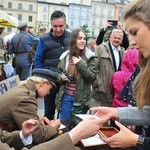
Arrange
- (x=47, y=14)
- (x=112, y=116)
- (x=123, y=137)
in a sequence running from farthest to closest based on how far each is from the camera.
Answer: (x=47, y=14), (x=112, y=116), (x=123, y=137)

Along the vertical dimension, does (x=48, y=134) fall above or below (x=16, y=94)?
below

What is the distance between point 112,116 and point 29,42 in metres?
5.90

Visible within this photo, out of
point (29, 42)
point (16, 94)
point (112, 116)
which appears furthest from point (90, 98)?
point (29, 42)

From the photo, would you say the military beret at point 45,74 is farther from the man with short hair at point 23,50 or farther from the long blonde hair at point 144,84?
the man with short hair at point 23,50

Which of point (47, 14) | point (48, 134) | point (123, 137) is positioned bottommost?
point (48, 134)

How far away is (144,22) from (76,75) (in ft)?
8.03

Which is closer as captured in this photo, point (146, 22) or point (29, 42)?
point (146, 22)

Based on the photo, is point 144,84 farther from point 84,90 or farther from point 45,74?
point 84,90

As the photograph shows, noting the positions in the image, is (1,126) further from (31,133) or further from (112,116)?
(112,116)

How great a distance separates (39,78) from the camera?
308 cm

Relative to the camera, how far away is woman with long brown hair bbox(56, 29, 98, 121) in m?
3.88

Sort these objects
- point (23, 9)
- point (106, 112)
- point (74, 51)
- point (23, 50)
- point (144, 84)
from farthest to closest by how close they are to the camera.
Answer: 1. point (23, 9)
2. point (23, 50)
3. point (74, 51)
4. point (106, 112)
5. point (144, 84)

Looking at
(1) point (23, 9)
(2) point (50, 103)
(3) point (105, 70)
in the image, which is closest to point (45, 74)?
(3) point (105, 70)

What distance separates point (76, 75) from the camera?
13.0ft
